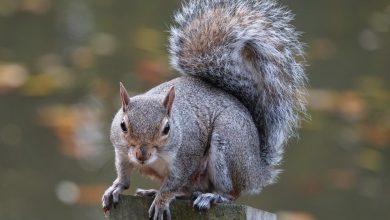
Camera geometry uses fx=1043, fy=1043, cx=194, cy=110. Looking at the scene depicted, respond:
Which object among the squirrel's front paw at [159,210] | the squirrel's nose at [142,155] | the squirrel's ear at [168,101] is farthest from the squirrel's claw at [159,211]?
the squirrel's ear at [168,101]

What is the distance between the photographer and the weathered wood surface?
7.04 feet

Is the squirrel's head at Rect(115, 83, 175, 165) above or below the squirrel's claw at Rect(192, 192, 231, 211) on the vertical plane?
above

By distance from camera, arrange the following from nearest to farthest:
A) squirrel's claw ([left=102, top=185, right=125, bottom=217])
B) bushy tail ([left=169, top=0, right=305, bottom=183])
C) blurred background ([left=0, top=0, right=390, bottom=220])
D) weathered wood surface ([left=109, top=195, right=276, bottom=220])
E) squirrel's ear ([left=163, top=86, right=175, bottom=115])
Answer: weathered wood surface ([left=109, top=195, right=276, bottom=220])
squirrel's claw ([left=102, top=185, right=125, bottom=217])
squirrel's ear ([left=163, top=86, right=175, bottom=115])
bushy tail ([left=169, top=0, right=305, bottom=183])
blurred background ([left=0, top=0, right=390, bottom=220])

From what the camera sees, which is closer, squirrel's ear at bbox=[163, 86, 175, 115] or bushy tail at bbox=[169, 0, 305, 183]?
squirrel's ear at bbox=[163, 86, 175, 115]

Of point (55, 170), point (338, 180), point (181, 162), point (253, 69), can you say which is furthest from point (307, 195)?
point (181, 162)

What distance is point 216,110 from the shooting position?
2.66m

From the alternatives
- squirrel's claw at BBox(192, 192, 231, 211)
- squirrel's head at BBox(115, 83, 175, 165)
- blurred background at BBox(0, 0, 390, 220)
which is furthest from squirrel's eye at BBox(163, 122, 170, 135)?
blurred background at BBox(0, 0, 390, 220)

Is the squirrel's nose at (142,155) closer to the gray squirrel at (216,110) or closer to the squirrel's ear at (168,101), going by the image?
the gray squirrel at (216,110)

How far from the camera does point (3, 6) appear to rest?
618cm

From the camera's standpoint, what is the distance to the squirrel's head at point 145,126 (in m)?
2.32

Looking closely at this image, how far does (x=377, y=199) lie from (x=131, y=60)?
1637 mm

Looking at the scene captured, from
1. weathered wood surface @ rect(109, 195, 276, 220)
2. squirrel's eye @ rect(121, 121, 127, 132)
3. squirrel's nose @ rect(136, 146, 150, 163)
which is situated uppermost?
squirrel's eye @ rect(121, 121, 127, 132)

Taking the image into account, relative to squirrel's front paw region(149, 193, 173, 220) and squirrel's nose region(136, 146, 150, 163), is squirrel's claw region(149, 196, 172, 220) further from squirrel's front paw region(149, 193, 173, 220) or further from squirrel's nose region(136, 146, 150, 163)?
squirrel's nose region(136, 146, 150, 163)

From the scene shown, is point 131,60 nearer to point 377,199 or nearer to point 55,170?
point 55,170
